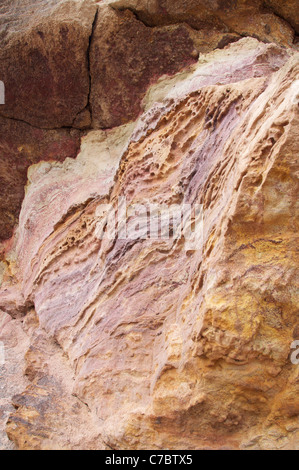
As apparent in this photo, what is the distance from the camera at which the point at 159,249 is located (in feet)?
8.89

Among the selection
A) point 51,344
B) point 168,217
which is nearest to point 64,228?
point 51,344

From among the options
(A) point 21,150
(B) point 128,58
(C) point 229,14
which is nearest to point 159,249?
(B) point 128,58

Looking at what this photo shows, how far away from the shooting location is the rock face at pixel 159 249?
205 centimetres

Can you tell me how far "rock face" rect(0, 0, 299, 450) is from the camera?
6.72ft

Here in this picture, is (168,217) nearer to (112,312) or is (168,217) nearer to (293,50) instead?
(112,312)

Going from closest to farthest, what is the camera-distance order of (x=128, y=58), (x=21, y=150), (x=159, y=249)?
(x=159, y=249) < (x=128, y=58) < (x=21, y=150)

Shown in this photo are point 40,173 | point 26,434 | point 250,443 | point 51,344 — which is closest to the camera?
point 250,443

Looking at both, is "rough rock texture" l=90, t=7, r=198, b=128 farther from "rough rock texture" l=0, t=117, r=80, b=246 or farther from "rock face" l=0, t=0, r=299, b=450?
"rough rock texture" l=0, t=117, r=80, b=246

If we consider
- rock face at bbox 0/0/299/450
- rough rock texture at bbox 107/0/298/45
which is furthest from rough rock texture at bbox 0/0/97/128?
rough rock texture at bbox 107/0/298/45

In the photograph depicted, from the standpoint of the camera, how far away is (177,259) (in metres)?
2.62

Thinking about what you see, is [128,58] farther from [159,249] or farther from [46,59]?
[159,249]

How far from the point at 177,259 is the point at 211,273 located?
1.72 ft

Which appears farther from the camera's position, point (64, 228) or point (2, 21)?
point (2, 21)

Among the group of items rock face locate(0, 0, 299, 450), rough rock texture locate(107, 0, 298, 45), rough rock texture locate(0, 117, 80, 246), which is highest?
rough rock texture locate(107, 0, 298, 45)
